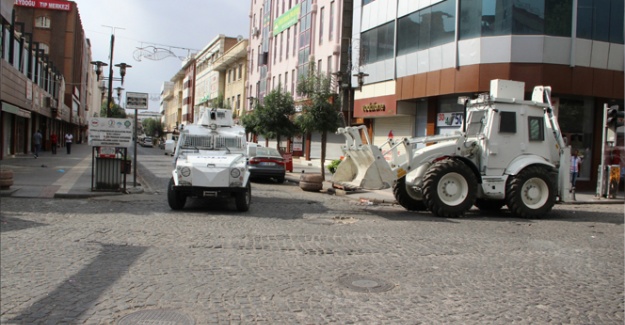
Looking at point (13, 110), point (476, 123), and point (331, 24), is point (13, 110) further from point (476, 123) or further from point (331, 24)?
point (476, 123)

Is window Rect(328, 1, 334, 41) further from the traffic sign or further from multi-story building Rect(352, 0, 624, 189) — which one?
the traffic sign

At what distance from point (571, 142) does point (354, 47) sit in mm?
13042

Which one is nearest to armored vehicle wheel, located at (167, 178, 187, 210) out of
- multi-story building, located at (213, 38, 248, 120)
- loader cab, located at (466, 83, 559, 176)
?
loader cab, located at (466, 83, 559, 176)

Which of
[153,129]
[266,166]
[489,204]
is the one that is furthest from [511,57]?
[153,129]

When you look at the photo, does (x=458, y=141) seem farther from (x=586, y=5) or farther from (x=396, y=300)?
(x=586, y=5)

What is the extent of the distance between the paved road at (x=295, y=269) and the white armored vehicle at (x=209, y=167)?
52 centimetres

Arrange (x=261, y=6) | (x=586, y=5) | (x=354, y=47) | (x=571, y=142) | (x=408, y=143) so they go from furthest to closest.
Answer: (x=261, y=6), (x=354, y=47), (x=571, y=142), (x=586, y=5), (x=408, y=143)

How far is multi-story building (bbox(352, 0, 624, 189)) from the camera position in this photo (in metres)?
19.2

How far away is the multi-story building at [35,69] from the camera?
963 inches

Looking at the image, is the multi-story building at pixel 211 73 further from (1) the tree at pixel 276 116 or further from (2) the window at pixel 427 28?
(2) the window at pixel 427 28

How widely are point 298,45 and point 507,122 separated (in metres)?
28.4

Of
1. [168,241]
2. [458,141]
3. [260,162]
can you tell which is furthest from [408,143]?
[260,162]

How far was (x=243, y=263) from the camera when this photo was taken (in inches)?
267

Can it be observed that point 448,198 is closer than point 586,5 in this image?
Yes
